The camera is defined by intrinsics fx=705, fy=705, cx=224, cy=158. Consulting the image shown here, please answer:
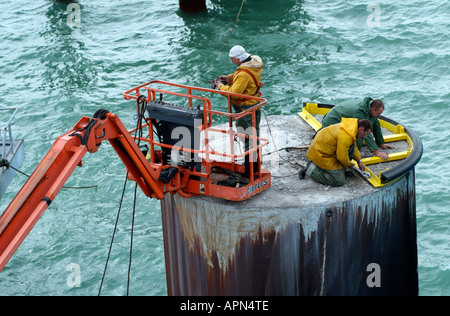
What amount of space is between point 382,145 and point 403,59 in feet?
48.1

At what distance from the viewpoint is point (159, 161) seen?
486 inches

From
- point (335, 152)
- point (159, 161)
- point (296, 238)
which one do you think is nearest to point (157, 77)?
point (159, 161)

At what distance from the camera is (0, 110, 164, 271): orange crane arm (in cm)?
977

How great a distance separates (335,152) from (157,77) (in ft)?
52.6

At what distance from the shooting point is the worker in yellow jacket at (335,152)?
37.7 feet

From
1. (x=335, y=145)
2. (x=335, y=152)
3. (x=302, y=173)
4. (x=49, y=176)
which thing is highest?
(x=49, y=176)

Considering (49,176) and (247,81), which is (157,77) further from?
(49,176)

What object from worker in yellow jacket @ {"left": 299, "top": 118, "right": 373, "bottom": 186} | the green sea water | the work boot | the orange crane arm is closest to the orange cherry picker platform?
the orange crane arm

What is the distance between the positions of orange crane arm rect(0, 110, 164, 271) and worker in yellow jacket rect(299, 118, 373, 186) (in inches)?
128

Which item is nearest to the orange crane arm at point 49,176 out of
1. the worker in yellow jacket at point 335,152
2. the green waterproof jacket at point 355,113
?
the worker in yellow jacket at point 335,152

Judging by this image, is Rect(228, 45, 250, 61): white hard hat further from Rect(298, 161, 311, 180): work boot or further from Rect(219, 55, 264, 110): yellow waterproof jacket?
Rect(298, 161, 311, 180): work boot

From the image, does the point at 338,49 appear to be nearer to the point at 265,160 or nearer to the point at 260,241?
the point at 265,160

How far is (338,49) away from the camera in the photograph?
2792 cm
